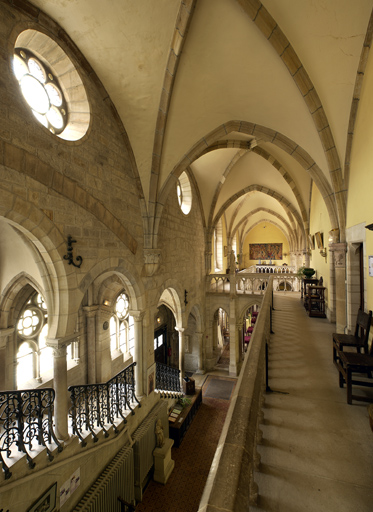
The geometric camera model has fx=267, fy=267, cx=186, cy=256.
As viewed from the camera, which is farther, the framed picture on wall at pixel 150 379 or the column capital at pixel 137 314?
the framed picture on wall at pixel 150 379

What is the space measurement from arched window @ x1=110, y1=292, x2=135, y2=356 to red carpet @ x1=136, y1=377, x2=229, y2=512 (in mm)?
3107

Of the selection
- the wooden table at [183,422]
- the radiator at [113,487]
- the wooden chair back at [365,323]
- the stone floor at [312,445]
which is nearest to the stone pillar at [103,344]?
the wooden table at [183,422]

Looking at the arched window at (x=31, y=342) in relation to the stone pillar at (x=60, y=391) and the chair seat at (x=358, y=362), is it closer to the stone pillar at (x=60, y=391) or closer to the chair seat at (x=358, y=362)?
the stone pillar at (x=60, y=391)

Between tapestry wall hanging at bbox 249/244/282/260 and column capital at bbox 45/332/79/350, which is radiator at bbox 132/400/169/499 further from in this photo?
tapestry wall hanging at bbox 249/244/282/260

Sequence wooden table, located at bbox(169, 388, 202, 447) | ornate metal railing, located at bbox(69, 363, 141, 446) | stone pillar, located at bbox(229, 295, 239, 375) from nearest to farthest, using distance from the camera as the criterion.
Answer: ornate metal railing, located at bbox(69, 363, 141, 446) → wooden table, located at bbox(169, 388, 202, 447) → stone pillar, located at bbox(229, 295, 239, 375)

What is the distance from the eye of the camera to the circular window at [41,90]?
149 inches

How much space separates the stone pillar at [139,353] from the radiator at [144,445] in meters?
0.59

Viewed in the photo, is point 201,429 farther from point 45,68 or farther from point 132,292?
point 45,68

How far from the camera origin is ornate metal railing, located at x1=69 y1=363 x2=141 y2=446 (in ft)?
13.8

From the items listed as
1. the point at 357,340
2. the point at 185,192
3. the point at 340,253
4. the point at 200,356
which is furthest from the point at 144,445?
the point at 185,192

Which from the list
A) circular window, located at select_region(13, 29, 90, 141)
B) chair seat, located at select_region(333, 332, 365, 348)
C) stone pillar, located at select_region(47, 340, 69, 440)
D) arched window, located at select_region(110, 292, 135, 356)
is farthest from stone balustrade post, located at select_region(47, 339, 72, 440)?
arched window, located at select_region(110, 292, 135, 356)

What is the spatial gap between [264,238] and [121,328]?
63.9ft

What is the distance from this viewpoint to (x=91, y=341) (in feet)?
23.4

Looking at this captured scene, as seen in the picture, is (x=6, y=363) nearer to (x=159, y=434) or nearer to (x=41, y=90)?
(x=159, y=434)
